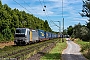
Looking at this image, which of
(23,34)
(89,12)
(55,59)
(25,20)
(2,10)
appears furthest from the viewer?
(25,20)

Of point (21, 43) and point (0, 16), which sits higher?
point (0, 16)

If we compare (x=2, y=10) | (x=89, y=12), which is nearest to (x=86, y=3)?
(x=89, y=12)

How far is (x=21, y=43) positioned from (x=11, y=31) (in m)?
18.2

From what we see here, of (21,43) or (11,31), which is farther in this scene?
(11,31)

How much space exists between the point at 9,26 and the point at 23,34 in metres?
16.9

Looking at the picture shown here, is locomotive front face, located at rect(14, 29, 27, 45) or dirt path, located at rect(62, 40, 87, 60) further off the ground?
locomotive front face, located at rect(14, 29, 27, 45)

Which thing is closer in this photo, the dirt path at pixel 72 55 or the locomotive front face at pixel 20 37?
the dirt path at pixel 72 55

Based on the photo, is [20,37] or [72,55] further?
[20,37]

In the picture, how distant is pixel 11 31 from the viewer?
63.7 m

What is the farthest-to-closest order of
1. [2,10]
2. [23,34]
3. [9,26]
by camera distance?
[9,26]
[2,10]
[23,34]

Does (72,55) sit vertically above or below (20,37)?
below

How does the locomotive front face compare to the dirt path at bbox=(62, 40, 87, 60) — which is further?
the locomotive front face

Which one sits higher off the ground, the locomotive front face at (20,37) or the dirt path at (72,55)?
the locomotive front face at (20,37)

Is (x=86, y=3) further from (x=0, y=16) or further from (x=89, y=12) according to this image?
(x=0, y=16)
